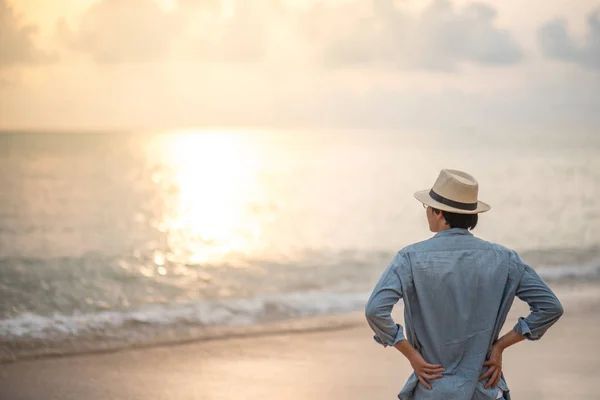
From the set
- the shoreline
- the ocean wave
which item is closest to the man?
the shoreline

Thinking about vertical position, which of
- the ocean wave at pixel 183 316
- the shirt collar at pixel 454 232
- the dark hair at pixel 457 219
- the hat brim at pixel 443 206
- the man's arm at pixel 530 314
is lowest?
the ocean wave at pixel 183 316

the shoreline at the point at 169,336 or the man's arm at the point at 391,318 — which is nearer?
the man's arm at the point at 391,318

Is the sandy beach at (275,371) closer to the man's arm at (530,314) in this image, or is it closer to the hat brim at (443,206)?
the man's arm at (530,314)

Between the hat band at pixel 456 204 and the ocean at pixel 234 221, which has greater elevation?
the hat band at pixel 456 204

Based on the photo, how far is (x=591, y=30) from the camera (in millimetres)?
21031

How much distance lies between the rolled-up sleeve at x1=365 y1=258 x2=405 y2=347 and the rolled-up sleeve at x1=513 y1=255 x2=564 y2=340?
0.86 feet

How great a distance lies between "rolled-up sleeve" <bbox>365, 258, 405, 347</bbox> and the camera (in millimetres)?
1652

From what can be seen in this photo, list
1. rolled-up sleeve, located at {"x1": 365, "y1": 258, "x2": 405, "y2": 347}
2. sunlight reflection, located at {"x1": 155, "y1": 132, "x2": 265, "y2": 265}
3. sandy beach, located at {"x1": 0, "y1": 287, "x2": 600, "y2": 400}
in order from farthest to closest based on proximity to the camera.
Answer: sunlight reflection, located at {"x1": 155, "y1": 132, "x2": 265, "y2": 265}
sandy beach, located at {"x1": 0, "y1": 287, "x2": 600, "y2": 400}
rolled-up sleeve, located at {"x1": 365, "y1": 258, "x2": 405, "y2": 347}

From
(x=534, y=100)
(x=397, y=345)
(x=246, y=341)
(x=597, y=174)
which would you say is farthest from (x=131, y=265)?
(x=534, y=100)

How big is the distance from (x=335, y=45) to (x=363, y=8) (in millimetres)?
1529

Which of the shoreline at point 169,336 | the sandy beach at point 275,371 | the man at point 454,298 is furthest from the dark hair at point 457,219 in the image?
the shoreline at point 169,336

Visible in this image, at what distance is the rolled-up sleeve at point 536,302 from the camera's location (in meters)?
1.71

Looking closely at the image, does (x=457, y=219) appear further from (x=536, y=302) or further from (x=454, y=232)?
(x=536, y=302)

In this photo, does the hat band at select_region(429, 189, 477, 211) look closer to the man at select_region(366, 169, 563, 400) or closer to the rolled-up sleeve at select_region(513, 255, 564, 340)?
the man at select_region(366, 169, 563, 400)
